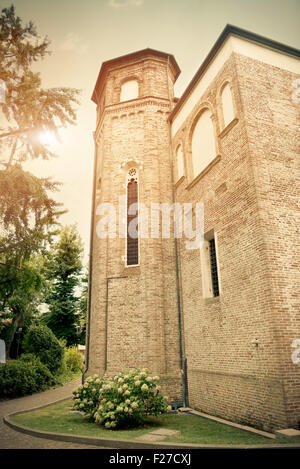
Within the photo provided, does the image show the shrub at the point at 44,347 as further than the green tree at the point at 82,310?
No

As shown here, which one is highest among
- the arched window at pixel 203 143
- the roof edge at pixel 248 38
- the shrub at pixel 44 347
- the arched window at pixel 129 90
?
the arched window at pixel 129 90

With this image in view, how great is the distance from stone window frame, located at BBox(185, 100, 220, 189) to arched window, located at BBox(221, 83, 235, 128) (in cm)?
52

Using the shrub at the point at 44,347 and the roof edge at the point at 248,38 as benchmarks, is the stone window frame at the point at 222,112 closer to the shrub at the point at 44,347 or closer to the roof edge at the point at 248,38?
the roof edge at the point at 248,38

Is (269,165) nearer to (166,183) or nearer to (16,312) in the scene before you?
(166,183)

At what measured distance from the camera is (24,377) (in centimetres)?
1495

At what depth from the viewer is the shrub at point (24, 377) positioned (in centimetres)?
1416

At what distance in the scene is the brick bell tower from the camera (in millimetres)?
11172

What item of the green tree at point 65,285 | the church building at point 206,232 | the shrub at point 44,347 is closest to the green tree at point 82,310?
the green tree at point 65,285

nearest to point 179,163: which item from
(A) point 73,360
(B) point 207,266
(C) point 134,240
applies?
(C) point 134,240

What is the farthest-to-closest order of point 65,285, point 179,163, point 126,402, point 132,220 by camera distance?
point 65,285 < point 179,163 < point 132,220 < point 126,402

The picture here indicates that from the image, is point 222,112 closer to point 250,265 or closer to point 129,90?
point 250,265

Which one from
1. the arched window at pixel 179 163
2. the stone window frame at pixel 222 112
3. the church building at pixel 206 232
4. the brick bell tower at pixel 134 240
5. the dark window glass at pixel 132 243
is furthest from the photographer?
the arched window at pixel 179 163

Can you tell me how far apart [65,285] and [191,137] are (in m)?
19.3

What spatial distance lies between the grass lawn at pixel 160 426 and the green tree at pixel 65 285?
51.9ft
